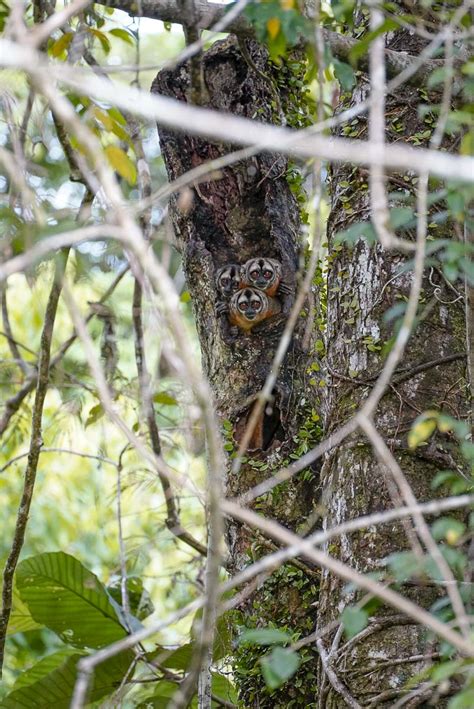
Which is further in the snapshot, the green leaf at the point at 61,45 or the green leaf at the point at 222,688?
the green leaf at the point at 222,688

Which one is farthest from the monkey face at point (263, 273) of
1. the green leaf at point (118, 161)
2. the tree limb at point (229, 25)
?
the green leaf at point (118, 161)

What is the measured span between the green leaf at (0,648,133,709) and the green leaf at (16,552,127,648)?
0.41ft

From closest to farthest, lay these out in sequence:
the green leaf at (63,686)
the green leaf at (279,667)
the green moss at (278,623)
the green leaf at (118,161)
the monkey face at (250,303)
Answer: the green leaf at (279,667) → the green leaf at (118,161) → the green moss at (278,623) → the monkey face at (250,303) → the green leaf at (63,686)

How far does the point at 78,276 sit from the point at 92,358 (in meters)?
1.47

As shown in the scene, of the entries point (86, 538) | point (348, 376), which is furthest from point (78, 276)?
point (86, 538)

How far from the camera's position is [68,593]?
3.02 m

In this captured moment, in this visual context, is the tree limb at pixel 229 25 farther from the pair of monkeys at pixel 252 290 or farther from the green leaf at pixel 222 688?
the green leaf at pixel 222 688

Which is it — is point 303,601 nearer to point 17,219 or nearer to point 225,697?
point 225,697

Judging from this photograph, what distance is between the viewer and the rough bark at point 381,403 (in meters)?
1.94

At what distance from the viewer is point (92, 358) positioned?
1.21m

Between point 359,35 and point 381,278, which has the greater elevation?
point 359,35

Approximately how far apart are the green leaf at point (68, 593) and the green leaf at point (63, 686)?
0.41ft

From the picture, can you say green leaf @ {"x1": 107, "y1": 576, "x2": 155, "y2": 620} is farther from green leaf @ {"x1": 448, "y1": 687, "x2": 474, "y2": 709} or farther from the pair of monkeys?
green leaf @ {"x1": 448, "y1": 687, "x2": 474, "y2": 709}

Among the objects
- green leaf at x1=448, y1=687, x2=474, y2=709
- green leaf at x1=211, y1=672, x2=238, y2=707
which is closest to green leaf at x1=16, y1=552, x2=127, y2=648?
green leaf at x1=211, y1=672, x2=238, y2=707
